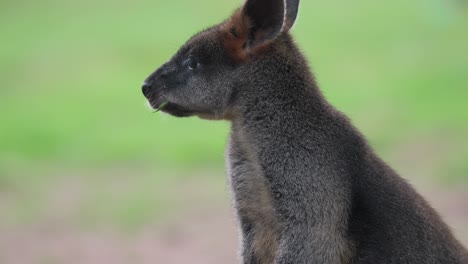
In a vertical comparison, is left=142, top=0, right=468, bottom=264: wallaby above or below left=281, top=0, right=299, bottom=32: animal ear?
below

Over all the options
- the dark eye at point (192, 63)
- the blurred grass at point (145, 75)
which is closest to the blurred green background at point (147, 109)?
the blurred grass at point (145, 75)

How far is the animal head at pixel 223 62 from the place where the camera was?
716cm

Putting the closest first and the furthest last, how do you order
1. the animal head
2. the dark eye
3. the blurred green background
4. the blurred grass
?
1. the animal head
2. the dark eye
3. the blurred green background
4. the blurred grass

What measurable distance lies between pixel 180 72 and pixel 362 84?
11297 millimetres

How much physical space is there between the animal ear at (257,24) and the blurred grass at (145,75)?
174 inches

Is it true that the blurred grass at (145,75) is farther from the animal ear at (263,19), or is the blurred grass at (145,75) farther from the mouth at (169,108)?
the animal ear at (263,19)

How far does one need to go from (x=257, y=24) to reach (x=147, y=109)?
7650 millimetres

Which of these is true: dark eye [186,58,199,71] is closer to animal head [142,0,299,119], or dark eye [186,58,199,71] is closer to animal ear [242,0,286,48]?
animal head [142,0,299,119]

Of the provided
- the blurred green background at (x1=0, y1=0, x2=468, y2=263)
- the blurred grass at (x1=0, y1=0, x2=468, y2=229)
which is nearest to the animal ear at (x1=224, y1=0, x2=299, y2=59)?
the blurred green background at (x1=0, y1=0, x2=468, y2=263)

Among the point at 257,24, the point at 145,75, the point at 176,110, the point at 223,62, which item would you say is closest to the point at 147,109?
the point at 145,75

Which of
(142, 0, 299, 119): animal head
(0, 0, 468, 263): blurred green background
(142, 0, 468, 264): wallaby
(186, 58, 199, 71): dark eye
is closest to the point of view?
(142, 0, 468, 264): wallaby

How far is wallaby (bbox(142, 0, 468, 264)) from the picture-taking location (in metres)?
6.79

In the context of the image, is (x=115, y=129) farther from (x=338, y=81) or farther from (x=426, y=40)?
(x=426, y=40)

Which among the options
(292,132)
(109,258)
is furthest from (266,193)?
(109,258)
